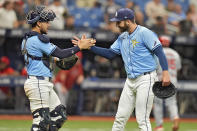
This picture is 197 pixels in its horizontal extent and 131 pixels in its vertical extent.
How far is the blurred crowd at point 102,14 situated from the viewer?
1476 centimetres

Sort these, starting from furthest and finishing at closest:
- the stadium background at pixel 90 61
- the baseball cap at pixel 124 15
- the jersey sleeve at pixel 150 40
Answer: the stadium background at pixel 90 61 < the baseball cap at pixel 124 15 < the jersey sleeve at pixel 150 40

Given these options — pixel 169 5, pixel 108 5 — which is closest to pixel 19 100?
pixel 108 5

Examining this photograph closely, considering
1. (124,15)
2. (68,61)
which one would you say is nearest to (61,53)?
(68,61)

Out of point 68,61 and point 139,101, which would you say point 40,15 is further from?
point 139,101

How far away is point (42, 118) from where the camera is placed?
7.20 metres

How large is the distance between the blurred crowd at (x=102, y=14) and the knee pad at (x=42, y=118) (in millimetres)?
6929

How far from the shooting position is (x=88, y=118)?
1417 cm

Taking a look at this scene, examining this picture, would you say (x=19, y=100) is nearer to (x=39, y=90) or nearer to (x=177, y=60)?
(x=177, y=60)

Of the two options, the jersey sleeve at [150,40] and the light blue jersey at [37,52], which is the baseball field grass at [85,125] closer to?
the light blue jersey at [37,52]

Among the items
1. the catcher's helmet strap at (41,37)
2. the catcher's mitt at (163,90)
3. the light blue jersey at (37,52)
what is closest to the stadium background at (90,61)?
the catcher's mitt at (163,90)

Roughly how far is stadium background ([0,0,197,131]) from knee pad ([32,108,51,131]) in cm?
593

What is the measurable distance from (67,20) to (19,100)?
259 centimetres

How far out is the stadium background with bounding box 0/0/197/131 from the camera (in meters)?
14.3

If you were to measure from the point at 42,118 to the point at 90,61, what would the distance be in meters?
8.77
